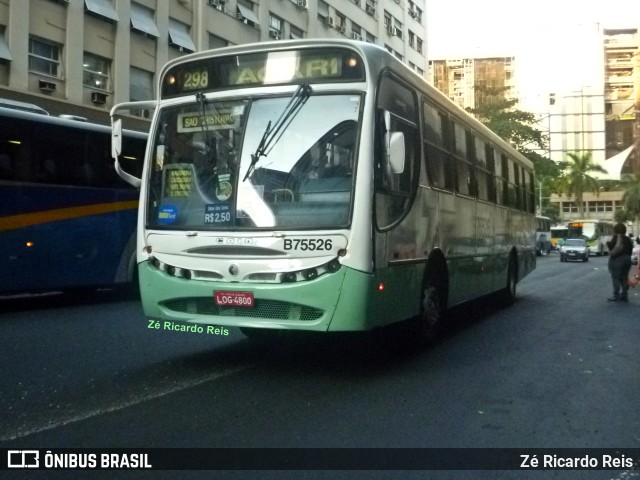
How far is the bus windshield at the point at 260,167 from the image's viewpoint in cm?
639

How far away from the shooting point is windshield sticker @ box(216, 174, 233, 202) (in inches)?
261

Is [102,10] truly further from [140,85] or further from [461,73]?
[461,73]

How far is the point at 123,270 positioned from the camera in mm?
13742

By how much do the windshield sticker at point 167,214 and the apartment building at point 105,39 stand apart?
1779 centimetres

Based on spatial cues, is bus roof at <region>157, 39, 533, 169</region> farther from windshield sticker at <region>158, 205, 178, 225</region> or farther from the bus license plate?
the bus license plate

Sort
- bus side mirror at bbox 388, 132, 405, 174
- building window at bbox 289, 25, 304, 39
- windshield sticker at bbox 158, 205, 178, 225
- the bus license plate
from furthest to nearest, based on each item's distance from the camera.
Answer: building window at bbox 289, 25, 304, 39 < windshield sticker at bbox 158, 205, 178, 225 < bus side mirror at bbox 388, 132, 405, 174 < the bus license plate

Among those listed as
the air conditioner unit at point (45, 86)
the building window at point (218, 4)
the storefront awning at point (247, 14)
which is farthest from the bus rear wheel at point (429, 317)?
the storefront awning at point (247, 14)

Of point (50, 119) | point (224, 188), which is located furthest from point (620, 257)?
point (50, 119)

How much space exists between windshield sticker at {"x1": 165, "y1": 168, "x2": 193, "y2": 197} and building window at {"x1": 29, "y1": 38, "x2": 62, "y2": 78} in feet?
63.1

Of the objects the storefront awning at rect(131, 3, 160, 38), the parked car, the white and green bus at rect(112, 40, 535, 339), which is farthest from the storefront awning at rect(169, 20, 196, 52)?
the parked car

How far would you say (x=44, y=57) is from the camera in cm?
2452

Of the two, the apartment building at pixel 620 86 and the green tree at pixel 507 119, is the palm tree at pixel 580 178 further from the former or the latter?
the green tree at pixel 507 119

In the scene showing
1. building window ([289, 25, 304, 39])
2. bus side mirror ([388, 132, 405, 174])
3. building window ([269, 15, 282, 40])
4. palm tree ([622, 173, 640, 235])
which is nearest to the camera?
bus side mirror ([388, 132, 405, 174])

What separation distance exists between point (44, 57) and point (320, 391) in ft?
71.9
